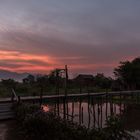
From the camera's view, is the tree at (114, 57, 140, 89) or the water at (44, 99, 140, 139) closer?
the water at (44, 99, 140, 139)

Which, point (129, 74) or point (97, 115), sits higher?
point (129, 74)

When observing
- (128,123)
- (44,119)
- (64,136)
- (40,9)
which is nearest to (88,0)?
(40,9)

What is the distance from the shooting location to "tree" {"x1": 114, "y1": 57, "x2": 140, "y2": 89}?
46281mm

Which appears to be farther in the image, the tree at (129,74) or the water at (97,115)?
the tree at (129,74)

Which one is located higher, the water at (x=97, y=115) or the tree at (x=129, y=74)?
the tree at (x=129, y=74)

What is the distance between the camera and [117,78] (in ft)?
167

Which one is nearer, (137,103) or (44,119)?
(44,119)

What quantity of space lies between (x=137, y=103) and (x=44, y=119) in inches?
958

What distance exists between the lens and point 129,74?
4700 centimetres

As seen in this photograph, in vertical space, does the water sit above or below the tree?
below

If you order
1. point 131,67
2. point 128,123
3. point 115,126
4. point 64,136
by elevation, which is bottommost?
point 128,123

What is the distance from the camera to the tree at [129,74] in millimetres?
46281

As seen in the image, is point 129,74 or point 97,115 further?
point 129,74

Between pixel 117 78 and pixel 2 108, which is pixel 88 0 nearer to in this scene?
pixel 2 108
